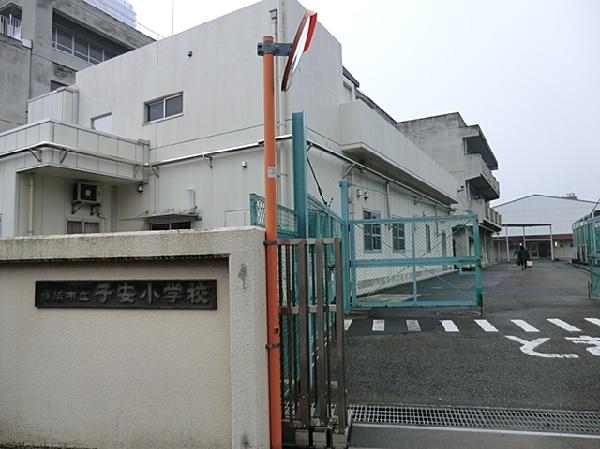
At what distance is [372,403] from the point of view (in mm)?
4355

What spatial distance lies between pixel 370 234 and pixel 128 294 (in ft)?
34.7

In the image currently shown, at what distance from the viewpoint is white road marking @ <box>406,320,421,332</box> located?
7.92m

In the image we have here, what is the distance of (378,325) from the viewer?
27.6ft

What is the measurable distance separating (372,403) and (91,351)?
2662mm

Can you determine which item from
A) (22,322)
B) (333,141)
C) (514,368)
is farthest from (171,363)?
(333,141)

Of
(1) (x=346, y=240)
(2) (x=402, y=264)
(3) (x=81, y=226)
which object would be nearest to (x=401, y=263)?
(2) (x=402, y=264)

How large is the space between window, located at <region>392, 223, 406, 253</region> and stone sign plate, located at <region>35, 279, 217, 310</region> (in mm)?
12749

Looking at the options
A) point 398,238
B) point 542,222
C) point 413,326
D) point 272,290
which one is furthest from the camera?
point 542,222

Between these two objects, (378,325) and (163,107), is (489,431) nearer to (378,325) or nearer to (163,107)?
(378,325)

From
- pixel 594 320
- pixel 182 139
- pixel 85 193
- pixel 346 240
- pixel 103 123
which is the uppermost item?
pixel 103 123

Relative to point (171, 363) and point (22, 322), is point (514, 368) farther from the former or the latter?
point (22, 322)

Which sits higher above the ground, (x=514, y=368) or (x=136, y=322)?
(x=136, y=322)

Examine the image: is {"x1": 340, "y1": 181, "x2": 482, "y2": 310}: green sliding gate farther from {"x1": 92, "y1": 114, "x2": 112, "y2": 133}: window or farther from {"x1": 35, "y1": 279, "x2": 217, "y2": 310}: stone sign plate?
{"x1": 92, "y1": 114, "x2": 112, "y2": 133}: window

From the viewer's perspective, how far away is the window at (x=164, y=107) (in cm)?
1188
